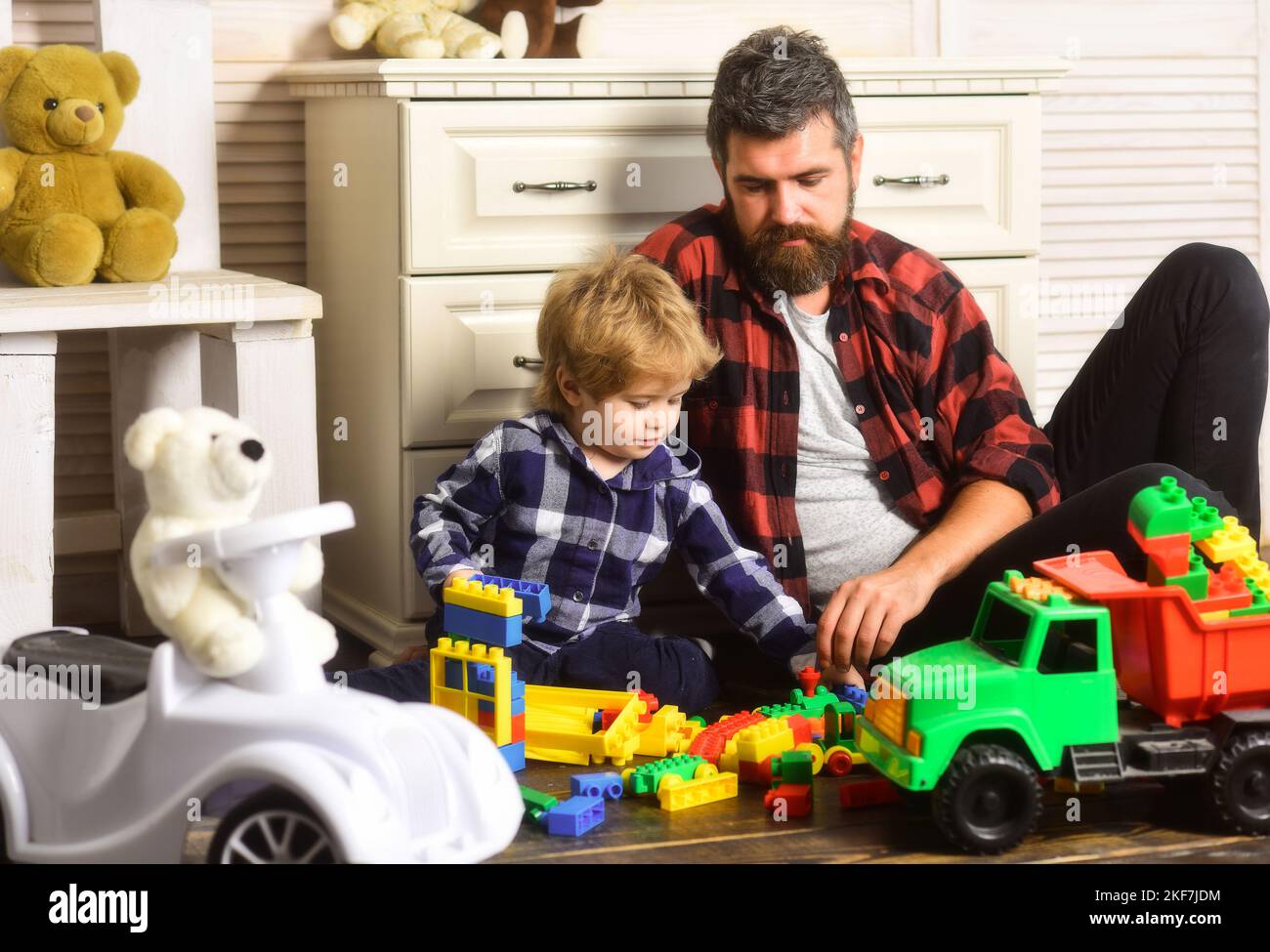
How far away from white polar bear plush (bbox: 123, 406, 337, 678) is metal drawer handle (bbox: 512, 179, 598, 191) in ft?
2.68

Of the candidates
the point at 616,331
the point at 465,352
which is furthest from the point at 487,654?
the point at 465,352

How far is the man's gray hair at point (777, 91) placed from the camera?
1795 millimetres

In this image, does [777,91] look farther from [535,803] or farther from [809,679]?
[535,803]

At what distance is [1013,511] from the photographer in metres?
1.78

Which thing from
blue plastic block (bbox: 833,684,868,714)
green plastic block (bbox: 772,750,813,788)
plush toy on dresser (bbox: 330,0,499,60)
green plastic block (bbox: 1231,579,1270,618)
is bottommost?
green plastic block (bbox: 772,750,813,788)

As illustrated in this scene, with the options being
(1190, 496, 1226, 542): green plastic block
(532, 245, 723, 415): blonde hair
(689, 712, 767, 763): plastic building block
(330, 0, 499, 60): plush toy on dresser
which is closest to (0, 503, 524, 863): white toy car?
(689, 712, 767, 763): plastic building block

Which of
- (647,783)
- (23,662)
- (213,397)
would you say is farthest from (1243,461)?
(23,662)

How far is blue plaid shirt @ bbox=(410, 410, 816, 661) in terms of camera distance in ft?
5.78

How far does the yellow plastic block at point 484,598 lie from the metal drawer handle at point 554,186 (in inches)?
23.2

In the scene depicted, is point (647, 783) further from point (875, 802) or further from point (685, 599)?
point (685, 599)

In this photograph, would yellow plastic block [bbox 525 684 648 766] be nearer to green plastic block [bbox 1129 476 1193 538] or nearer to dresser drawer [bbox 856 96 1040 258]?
green plastic block [bbox 1129 476 1193 538]

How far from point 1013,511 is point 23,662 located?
3.56ft

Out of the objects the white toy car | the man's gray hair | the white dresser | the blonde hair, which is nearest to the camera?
the white toy car

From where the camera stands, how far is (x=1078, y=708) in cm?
134
